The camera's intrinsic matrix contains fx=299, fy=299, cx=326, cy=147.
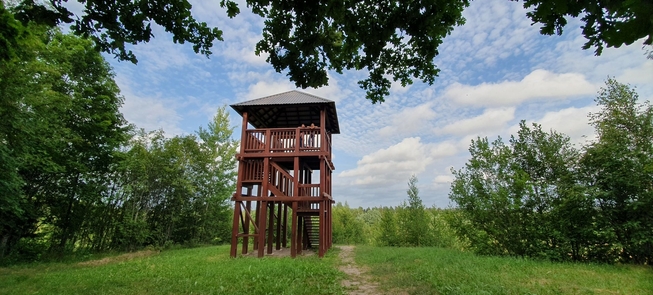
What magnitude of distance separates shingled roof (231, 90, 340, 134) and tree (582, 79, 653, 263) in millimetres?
8931

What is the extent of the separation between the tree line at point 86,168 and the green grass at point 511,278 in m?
10.5

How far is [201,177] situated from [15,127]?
32.0ft

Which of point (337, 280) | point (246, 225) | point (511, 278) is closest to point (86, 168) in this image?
point (246, 225)

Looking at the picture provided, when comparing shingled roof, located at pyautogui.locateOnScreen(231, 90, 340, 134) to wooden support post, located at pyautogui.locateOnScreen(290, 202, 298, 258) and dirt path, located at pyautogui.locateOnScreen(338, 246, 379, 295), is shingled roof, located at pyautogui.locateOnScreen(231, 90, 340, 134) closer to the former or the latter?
wooden support post, located at pyautogui.locateOnScreen(290, 202, 298, 258)

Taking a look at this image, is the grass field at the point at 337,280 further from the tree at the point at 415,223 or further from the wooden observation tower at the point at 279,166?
the tree at the point at 415,223

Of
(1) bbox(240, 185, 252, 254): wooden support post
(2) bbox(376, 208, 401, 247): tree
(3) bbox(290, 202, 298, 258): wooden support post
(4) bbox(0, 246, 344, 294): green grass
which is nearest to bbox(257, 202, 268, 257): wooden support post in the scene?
(1) bbox(240, 185, 252, 254): wooden support post

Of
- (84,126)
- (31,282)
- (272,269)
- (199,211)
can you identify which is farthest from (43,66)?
(199,211)

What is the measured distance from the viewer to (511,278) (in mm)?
6328

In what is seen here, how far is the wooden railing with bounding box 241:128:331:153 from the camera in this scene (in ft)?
37.4

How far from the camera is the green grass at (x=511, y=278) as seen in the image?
→ 539 cm

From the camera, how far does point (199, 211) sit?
18.1 metres

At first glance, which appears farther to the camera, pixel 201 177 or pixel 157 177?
pixel 201 177

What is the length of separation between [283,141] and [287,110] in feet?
7.32

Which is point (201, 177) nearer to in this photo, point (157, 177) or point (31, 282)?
point (157, 177)
